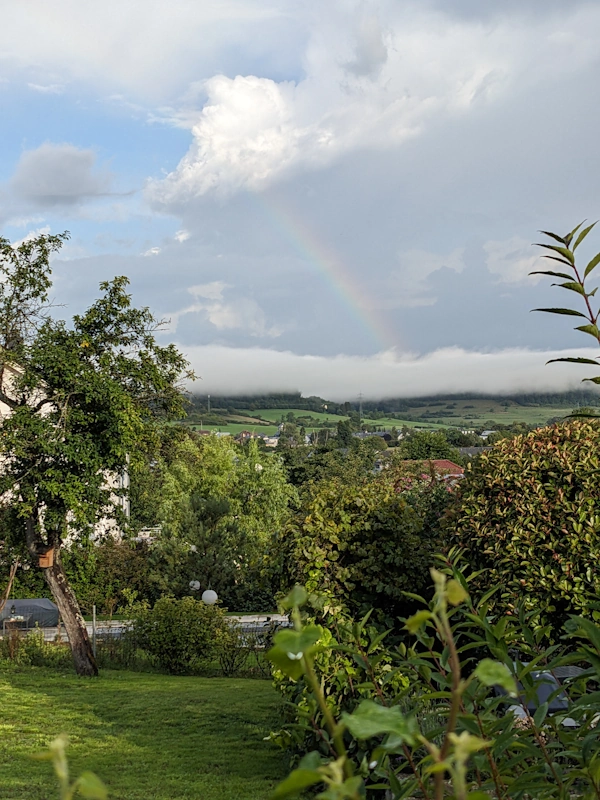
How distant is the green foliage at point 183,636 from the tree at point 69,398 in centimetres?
206

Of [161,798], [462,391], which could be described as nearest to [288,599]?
[161,798]

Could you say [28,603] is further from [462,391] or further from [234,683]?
[462,391]

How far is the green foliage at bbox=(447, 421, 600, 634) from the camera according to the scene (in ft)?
18.6

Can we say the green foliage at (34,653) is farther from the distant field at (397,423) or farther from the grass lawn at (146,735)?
the distant field at (397,423)

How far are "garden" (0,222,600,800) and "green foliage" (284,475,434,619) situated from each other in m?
0.02

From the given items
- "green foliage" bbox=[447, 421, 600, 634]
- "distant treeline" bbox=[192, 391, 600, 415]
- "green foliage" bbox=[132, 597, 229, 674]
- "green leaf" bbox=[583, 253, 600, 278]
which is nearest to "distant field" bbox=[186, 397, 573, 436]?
"distant treeline" bbox=[192, 391, 600, 415]

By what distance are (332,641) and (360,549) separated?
1332 mm

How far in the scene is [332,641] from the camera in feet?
18.2

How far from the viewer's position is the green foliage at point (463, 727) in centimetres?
53

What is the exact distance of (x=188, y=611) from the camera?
14508 mm

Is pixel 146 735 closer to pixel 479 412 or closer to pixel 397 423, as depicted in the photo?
pixel 397 423

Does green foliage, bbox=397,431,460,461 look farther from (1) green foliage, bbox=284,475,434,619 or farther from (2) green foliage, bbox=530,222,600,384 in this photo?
(2) green foliage, bbox=530,222,600,384

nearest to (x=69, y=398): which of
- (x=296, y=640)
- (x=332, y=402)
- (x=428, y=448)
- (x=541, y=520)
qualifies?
(x=541, y=520)

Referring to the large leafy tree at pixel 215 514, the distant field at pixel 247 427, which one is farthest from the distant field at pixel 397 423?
the large leafy tree at pixel 215 514
